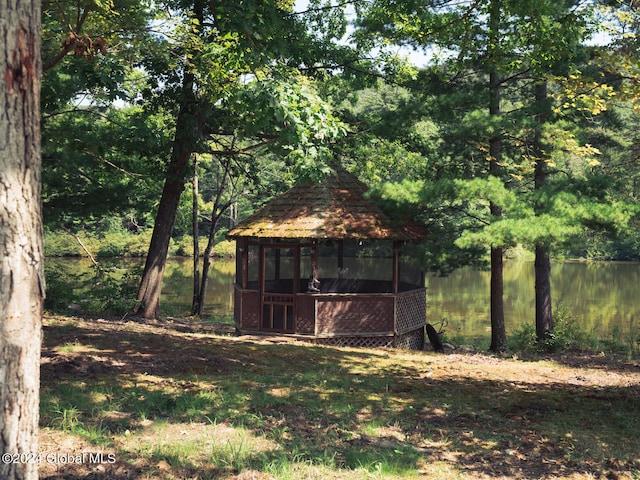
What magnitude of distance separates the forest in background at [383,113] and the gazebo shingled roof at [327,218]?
716 millimetres

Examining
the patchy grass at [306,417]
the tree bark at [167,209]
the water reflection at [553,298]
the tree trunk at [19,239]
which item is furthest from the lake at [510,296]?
the tree trunk at [19,239]

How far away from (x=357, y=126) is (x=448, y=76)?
4444 mm

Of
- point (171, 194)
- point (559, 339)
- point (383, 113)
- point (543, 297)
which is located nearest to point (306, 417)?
point (171, 194)

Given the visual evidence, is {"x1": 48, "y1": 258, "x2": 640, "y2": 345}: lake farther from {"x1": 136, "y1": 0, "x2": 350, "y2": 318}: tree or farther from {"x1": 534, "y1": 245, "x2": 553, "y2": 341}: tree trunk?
{"x1": 136, "y1": 0, "x2": 350, "y2": 318}: tree

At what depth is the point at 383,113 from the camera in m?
16.7

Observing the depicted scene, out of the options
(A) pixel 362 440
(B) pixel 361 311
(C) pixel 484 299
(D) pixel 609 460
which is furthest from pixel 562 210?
(C) pixel 484 299

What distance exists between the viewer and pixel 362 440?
5941 mm

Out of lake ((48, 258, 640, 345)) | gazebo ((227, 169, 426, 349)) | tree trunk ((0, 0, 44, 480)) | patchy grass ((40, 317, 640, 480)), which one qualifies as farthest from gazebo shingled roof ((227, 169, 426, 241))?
tree trunk ((0, 0, 44, 480))

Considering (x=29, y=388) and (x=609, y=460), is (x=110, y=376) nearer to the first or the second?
(x=29, y=388)

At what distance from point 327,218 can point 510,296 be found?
74.3ft

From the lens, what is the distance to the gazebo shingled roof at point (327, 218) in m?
15.1

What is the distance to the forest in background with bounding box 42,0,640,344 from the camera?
31.8 ft

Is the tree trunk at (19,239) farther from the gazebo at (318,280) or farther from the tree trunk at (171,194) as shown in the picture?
the tree trunk at (171,194)

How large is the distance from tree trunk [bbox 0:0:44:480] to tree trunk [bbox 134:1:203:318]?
11761 millimetres
